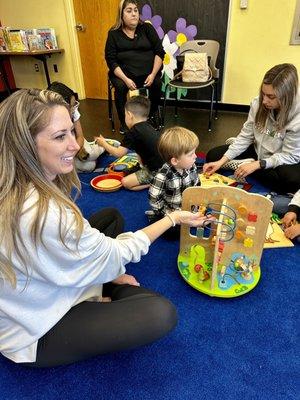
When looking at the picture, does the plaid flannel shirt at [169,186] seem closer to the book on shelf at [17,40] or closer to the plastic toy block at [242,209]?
the plastic toy block at [242,209]

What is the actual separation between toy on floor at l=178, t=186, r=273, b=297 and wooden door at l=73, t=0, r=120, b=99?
138 inches

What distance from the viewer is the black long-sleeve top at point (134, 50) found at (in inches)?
Answer: 110

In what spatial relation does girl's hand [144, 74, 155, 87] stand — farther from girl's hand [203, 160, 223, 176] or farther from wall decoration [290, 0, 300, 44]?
wall decoration [290, 0, 300, 44]

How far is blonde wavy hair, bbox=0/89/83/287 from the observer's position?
0.69m

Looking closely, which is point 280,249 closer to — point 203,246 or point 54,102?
point 203,246

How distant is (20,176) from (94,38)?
13.0 feet

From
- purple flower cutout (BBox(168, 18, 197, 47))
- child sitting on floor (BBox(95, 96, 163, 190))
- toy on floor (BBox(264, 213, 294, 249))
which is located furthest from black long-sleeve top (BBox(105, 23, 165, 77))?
toy on floor (BBox(264, 213, 294, 249))

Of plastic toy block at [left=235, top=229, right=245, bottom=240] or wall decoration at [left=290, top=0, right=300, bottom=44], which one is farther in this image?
wall decoration at [left=290, top=0, right=300, bottom=44]

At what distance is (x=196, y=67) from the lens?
3086 millimetres

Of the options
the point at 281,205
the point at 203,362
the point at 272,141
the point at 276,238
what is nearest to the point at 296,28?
the point at 272,141

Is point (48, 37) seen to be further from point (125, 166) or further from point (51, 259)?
point (51, 259)

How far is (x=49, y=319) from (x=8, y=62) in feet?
A: 16.0

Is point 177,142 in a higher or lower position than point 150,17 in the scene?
lower

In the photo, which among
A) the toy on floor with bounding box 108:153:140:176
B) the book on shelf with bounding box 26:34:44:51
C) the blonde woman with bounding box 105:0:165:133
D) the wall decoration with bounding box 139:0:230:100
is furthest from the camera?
the book on shelf with bounding box 26:34:44:51
